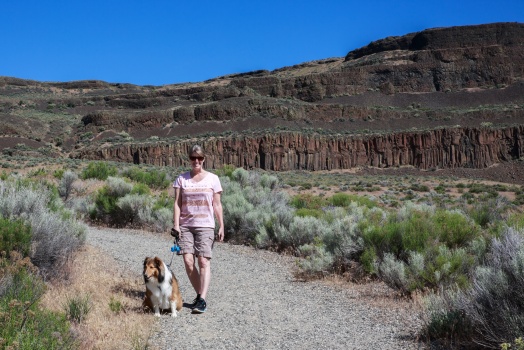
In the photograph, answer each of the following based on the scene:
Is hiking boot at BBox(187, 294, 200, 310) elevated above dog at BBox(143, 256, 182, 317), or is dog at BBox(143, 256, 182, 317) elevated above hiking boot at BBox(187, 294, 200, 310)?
dog at BBox(143, 256, 182, 317)

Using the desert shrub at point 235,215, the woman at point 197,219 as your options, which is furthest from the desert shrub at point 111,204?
the woman at point 197,219

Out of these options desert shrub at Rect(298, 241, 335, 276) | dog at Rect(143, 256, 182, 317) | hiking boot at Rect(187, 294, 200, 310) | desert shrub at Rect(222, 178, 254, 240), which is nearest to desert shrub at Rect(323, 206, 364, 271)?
desert shrub at Rect(298, 241, 335, 276)

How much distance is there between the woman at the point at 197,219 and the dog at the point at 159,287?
39 cm

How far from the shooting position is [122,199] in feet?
48.2

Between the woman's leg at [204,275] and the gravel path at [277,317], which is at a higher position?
the woman's leg at [204,275]

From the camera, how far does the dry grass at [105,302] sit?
4.98 meters

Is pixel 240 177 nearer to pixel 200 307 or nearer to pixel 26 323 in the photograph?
pixel 200 307

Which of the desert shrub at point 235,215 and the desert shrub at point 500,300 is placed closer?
the desert shrub at point 500,300

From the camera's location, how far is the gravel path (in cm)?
530

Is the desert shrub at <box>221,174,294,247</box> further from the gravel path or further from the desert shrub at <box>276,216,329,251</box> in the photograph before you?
the gravel path

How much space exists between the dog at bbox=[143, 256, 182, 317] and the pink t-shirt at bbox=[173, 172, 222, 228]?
0.74 meters

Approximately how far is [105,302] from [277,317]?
2.08 m

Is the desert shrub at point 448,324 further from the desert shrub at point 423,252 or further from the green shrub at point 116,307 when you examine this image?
the green shrub at point 116,307

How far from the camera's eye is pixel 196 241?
6.46 meters
